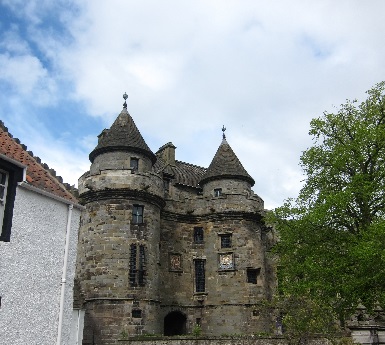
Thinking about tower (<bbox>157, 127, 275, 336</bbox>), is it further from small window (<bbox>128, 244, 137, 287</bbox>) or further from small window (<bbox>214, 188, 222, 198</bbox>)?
small window (<bbox>128, 244, 137, 287</bbox>)

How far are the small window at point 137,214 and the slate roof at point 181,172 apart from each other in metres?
6.07

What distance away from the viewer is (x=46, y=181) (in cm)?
1218

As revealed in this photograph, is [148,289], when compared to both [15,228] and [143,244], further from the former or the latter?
[15,228]

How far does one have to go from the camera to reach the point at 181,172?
3597 centimetres

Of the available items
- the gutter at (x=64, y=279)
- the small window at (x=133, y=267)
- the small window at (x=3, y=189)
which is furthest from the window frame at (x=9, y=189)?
the small window at (x=133, y=267)

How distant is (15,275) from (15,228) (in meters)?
1.08

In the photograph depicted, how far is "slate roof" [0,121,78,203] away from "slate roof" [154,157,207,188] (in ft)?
68.1

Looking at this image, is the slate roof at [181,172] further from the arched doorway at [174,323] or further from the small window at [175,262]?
the arched doorway at [174,323]

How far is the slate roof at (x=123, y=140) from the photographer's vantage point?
1140 inches

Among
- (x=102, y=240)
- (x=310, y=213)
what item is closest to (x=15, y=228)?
(x=310, y=213)

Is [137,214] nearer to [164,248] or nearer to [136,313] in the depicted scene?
[164,248]

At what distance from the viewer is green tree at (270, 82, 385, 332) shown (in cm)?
1919

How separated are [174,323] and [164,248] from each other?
5379mm

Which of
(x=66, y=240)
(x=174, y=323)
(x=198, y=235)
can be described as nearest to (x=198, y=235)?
(x=198, y=235)
